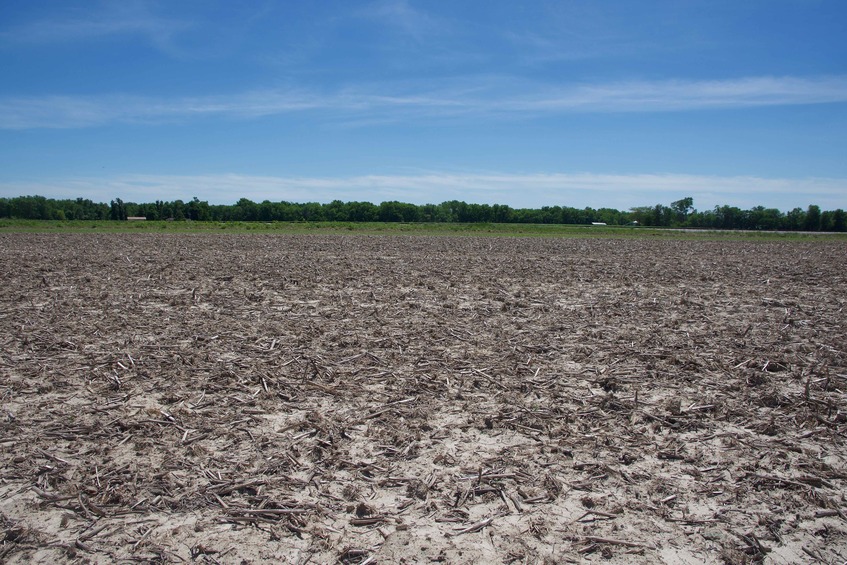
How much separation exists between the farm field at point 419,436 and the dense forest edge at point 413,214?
137147 millimetres

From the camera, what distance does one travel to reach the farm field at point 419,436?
4270mm

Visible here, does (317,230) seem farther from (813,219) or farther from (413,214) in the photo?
(813,219)

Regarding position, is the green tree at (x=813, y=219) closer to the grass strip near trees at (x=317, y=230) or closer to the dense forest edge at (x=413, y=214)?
the dense forest edge at (x=413, y=214)

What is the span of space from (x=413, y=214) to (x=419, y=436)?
167235mm

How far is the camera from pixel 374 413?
6746 mm

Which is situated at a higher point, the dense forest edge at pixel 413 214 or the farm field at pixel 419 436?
the dense forest edge at pixel 413 214

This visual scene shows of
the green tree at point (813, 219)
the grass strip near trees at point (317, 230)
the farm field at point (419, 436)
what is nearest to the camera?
the farm field at point (419, 436)

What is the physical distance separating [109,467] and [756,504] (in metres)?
5.97

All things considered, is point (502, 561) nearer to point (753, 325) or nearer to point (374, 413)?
point (374, 413)

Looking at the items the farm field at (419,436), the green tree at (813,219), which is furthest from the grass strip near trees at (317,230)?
the green tree at (813,219)

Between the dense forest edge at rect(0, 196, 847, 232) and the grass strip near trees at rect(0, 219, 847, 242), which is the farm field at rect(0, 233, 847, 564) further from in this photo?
the dense forest edge at rect(0, 196, 847, 232)

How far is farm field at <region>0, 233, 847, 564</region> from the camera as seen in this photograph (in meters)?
4.27

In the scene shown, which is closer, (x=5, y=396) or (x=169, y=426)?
(x=169, y=426)

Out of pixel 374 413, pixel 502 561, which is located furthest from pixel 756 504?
pixel 374 413
